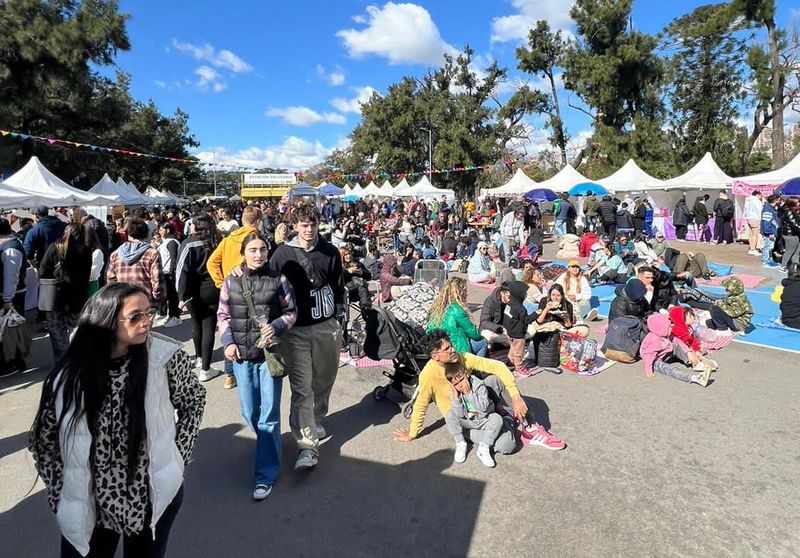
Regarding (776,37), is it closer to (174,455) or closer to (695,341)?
(695,341)

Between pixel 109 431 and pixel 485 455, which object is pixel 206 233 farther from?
pixel 109 431

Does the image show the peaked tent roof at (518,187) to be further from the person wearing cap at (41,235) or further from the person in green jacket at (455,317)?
the person wearing cap at (41,235)

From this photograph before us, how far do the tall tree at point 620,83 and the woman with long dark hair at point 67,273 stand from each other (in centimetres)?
3071

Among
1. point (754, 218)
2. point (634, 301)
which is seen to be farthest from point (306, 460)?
point (754, 218)

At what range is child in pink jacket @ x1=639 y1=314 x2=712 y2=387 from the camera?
16.8ft

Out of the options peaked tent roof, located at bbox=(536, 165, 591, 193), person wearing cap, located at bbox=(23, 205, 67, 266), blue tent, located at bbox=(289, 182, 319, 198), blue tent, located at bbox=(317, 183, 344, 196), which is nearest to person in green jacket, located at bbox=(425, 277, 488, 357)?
person wearing cap, located at bbox=(23, 205, 67, 266)

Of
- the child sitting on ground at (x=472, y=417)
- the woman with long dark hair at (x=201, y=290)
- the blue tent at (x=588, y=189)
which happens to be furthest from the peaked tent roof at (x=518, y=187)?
the child sitting on ground at (x=472, y=417)

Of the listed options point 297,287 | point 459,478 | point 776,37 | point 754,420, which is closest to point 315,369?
point 297,287

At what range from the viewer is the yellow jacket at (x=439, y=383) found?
3623 mm

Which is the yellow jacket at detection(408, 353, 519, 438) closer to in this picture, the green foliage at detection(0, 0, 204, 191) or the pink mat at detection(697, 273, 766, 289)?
the pink mat at detection(697, 273, 766, 289)

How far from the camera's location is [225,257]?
178 inches

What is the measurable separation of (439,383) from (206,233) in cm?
304

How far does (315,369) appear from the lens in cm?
338

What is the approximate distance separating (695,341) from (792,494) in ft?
8.62
